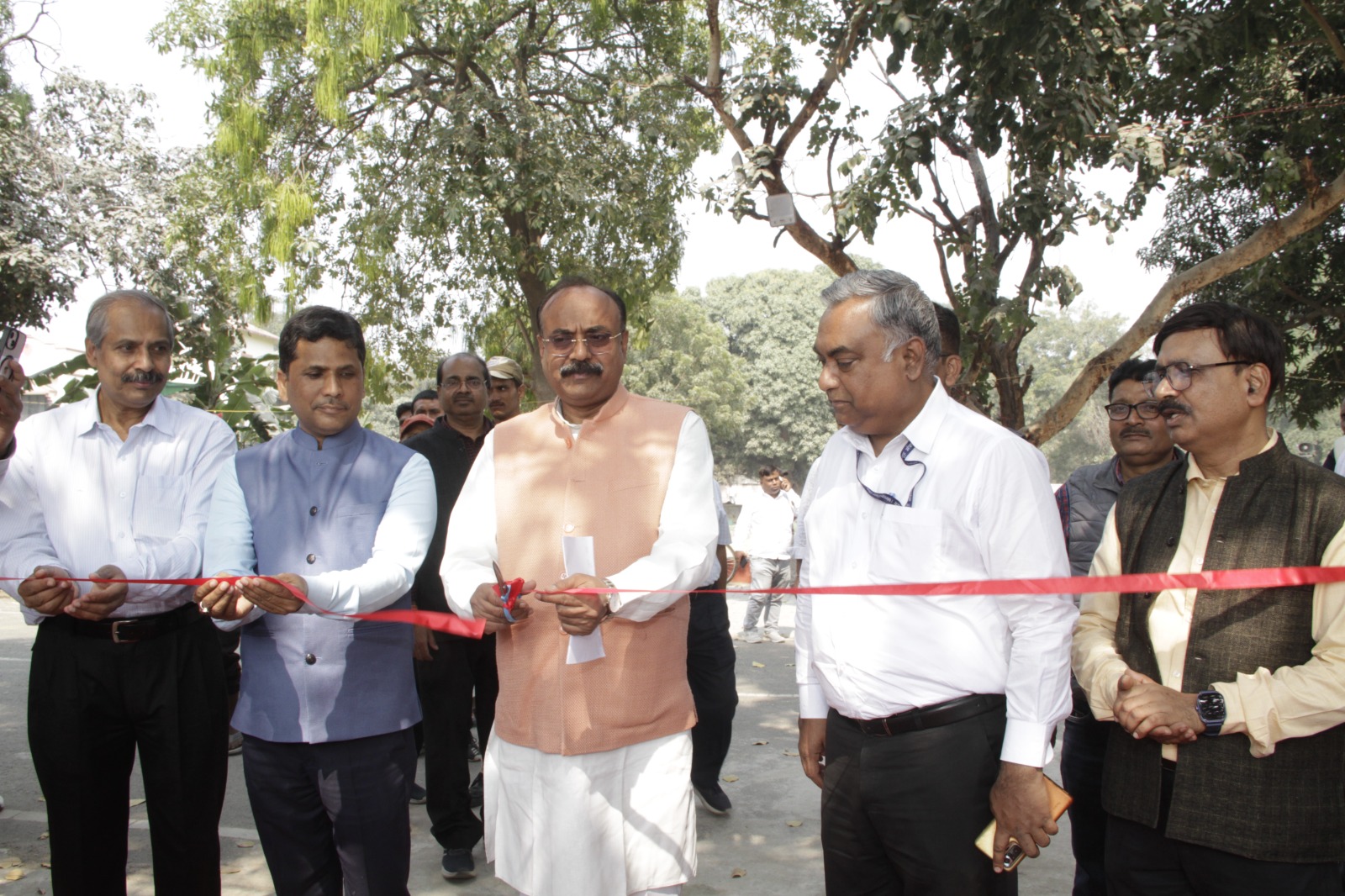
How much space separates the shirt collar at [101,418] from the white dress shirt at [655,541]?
1.07 meters

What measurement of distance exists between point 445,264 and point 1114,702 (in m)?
12.6

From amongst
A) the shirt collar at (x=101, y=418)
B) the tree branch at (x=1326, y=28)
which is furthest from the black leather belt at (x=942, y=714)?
the tree branch at (x=1326, y=28)

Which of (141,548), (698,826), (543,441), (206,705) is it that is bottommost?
(698,826)

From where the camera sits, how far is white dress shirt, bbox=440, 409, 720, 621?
2.65 metres

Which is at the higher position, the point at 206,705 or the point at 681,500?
the point at 681,500

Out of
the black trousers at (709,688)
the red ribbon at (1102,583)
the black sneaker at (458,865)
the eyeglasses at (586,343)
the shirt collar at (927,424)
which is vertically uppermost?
the eyeglasses at (586,343)

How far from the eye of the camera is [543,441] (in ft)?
9.83

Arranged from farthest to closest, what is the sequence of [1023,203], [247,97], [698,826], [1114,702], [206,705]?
[247,97]
[1023,203]
[698,826]
[206,705]
[1114,702]

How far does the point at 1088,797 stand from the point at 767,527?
8.54 m

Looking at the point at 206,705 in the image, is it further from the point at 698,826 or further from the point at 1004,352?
the point at 1004,352

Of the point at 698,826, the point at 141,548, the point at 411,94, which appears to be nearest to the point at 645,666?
the point at 141,548

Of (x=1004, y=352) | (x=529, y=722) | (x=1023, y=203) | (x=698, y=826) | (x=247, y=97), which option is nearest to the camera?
(x=529, y=722)

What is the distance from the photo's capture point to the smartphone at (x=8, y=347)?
321 centimetres

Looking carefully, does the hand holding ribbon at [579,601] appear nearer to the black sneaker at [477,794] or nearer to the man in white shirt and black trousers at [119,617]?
the man in white shirt and black trousers at [119,617]
